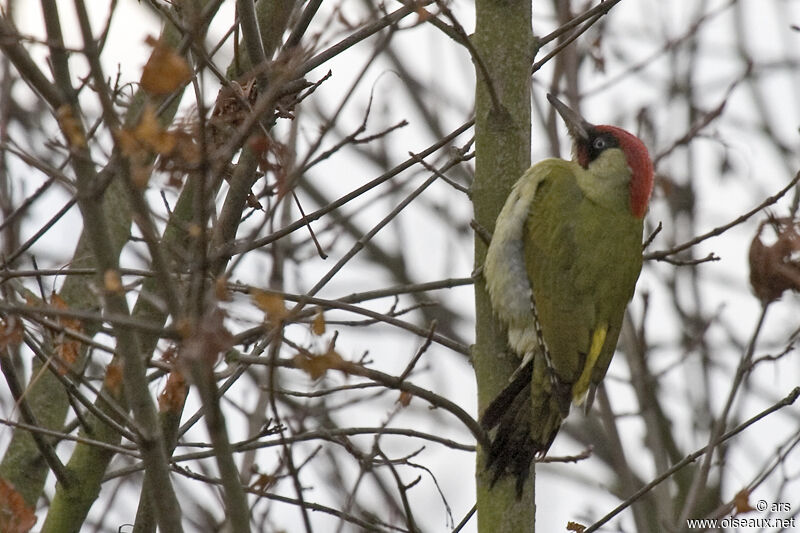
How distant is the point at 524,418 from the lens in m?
3.75

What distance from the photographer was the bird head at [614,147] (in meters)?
4.70

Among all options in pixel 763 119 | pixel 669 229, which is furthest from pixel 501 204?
pixel 763 119

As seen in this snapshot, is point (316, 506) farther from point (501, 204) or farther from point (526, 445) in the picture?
point (501, 204)

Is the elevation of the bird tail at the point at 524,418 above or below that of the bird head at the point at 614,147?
below

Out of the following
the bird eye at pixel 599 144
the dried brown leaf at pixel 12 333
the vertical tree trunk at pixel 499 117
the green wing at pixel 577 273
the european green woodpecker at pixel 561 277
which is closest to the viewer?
the dried brown leaf at pixel 12 333

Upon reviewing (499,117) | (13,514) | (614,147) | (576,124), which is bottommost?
(13,514)

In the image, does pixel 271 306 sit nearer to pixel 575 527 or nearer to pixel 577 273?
pixel 575 527

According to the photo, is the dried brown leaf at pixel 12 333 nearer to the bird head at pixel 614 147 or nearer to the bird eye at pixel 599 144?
the bird head at pixel 614 147

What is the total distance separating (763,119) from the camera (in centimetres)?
795

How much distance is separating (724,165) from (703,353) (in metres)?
1.17

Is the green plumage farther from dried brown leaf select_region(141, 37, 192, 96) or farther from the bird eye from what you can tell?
dried brown leaf select_region(141, 37, 192, 96)

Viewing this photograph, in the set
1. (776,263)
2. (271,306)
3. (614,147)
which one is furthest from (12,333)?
(614,147)

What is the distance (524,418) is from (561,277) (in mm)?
805

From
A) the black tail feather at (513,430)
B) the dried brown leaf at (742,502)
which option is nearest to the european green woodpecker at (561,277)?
the black tail feather at (513,430)
